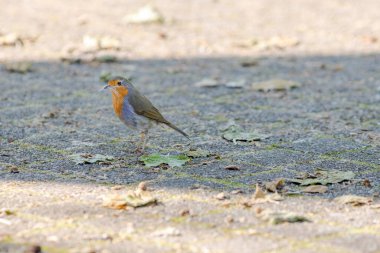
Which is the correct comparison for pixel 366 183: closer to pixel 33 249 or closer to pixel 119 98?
pixel 119 98

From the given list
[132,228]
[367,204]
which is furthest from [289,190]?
[132,228]

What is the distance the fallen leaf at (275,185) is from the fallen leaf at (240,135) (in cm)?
131

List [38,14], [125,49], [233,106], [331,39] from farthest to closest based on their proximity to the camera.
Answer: [38,14] < [331,39] < [125,49] < [233,106]

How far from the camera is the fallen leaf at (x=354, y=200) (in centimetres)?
452

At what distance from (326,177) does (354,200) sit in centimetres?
59

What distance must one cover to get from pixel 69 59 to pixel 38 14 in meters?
2.75

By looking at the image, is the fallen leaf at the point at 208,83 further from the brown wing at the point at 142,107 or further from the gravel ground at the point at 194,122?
the brown wing at the point at 142,107

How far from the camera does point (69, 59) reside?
950cm

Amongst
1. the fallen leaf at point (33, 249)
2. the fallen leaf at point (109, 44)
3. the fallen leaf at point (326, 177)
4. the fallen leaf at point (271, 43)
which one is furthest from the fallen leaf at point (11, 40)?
the fallen leaf at point (33, 249)

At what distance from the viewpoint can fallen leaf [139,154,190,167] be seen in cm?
548

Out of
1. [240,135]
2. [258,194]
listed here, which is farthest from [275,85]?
[258,194]

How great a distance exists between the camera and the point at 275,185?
4840 mm

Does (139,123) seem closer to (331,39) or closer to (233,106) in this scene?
(233,106)

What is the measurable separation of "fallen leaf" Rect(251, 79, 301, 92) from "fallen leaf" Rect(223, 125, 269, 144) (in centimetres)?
184
